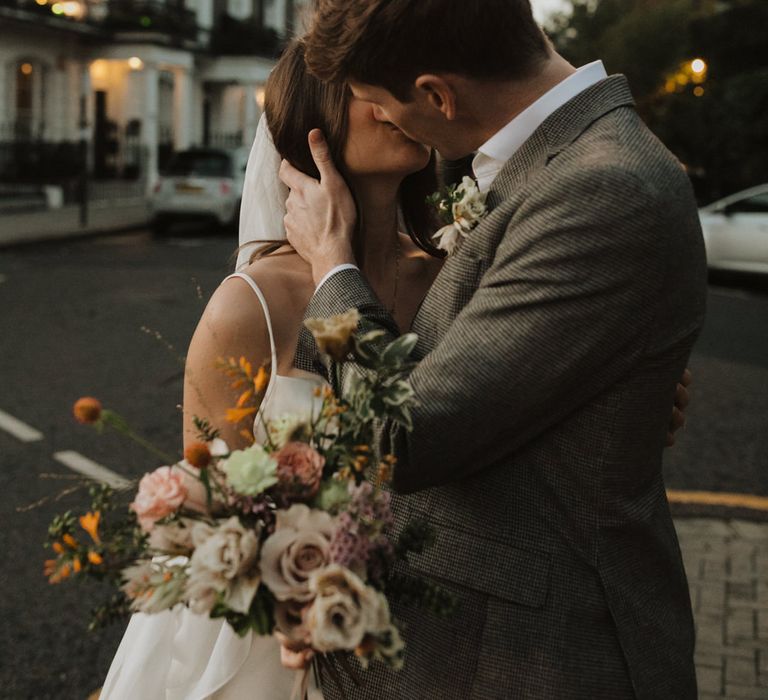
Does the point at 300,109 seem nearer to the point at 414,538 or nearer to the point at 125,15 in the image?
the point at 414,538

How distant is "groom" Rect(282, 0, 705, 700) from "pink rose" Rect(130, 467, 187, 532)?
1.05ft

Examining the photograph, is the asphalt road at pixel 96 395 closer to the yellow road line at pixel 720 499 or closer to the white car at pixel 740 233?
the yellow road line at pixel 720 499

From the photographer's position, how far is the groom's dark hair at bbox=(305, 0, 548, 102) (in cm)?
151

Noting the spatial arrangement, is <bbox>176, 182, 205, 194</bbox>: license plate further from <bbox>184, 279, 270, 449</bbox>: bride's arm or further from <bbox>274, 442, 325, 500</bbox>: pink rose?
<bbox>274, 442, 325, 500</bbox>: pink rose

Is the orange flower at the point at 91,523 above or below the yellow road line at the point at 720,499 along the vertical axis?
above

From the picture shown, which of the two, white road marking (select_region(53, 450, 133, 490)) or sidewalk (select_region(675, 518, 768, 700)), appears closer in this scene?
A: sidewalk (select_region(675, 518, 768, 700))

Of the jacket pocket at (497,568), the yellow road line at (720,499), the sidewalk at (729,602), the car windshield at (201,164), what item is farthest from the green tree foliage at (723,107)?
the jacket pocket at (497,568)

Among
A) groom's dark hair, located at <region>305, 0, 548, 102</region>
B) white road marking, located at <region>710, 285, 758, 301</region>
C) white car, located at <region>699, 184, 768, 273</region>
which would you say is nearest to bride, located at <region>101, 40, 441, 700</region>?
groom's dark hair, located at <region>305, 0, 548, 102</region>

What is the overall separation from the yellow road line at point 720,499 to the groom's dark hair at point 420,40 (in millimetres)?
4131

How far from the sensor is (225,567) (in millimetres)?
1327

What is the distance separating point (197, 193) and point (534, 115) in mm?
18036

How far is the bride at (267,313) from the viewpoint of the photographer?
2.07 meters

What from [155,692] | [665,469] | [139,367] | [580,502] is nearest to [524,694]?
[580,502]

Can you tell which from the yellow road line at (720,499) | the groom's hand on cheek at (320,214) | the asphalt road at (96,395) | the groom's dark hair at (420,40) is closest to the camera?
the groom's dark hair at (420,40)
